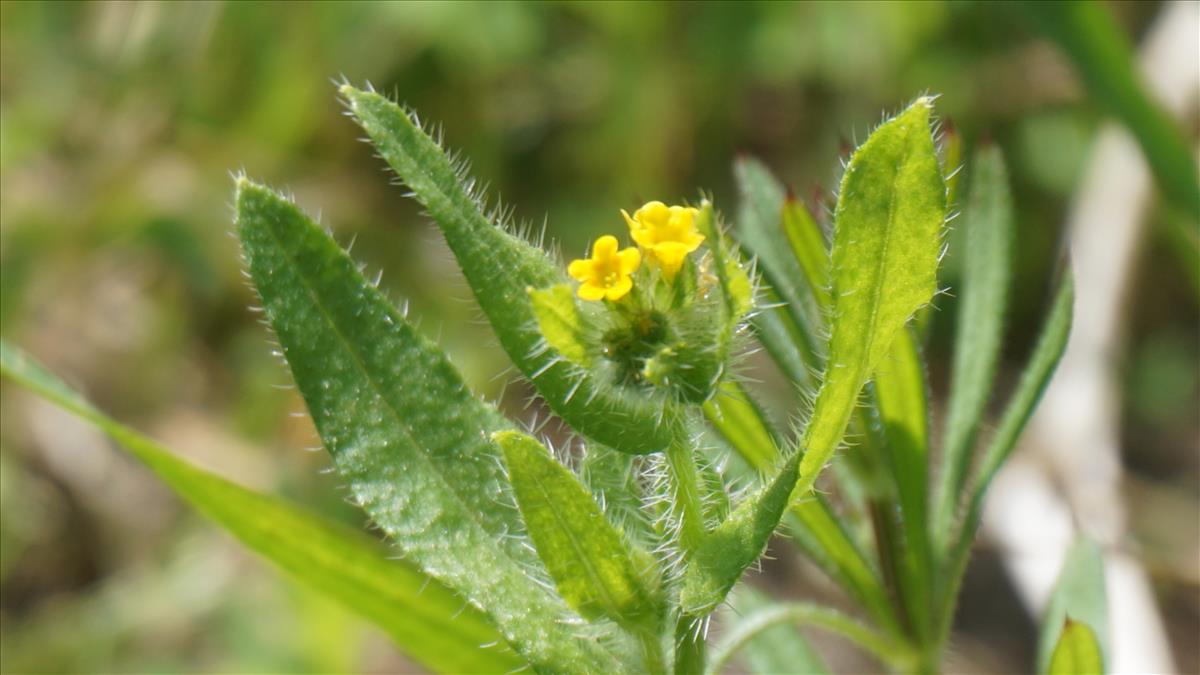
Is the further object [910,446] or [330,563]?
[330,563]

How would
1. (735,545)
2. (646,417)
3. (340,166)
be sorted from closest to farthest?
1. (735,545)
2. (646,417)
3. (340,166)

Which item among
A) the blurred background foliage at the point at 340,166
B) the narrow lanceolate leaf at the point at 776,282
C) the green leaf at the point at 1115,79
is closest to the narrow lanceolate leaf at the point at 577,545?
the narrow lanceolate leaf at the point at 776,282

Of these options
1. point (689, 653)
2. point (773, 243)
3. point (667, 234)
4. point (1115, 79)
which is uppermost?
point (1115, 79)

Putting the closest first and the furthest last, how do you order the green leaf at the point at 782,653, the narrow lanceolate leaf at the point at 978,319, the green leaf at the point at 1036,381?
the green leaf at the point at 1036,381, the narrow lanceolate leaf at the point at 978,319, the green leaf at the point at 782,653

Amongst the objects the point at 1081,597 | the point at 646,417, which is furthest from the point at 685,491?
the point at 1081,597

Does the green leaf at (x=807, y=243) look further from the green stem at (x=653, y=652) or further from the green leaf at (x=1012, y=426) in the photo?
the green stem at (x=653, y=652)

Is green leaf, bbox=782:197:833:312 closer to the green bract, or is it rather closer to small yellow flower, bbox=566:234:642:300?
the green bract

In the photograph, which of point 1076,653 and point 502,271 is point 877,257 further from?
point 1076,653

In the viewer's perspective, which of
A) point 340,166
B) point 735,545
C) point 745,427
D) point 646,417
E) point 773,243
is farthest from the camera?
point 340,166
